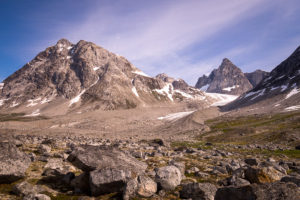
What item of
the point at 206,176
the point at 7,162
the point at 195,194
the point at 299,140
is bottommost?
the point at 299,140

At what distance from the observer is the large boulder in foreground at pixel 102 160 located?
14583 millimetres

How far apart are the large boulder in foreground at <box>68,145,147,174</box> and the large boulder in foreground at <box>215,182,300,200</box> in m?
7.86

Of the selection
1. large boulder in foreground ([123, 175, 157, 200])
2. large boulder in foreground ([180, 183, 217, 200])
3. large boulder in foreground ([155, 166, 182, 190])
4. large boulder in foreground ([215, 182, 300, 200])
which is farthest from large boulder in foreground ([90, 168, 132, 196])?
large boulder in foreground ([215, 182, 300, 200])

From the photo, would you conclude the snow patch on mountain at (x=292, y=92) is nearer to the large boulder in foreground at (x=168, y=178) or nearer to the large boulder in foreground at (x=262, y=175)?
the large boulder in foreground at (x=262, y=175)

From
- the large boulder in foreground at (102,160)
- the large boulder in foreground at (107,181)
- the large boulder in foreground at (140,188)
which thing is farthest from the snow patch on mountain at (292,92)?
the large boulder in foreground at (107,181)

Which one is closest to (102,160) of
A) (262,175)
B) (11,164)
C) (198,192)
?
(11,164)

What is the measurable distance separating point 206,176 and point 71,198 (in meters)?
12.3

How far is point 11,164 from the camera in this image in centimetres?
1479

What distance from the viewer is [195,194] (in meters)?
12.2

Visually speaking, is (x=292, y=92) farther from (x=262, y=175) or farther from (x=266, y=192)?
(x=266, y=192)

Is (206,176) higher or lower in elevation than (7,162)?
lower

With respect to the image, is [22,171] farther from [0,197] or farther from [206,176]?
[206,176]

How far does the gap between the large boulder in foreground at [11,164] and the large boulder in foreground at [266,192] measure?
1476 centimetres

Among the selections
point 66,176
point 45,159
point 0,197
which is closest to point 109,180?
point 66,176
